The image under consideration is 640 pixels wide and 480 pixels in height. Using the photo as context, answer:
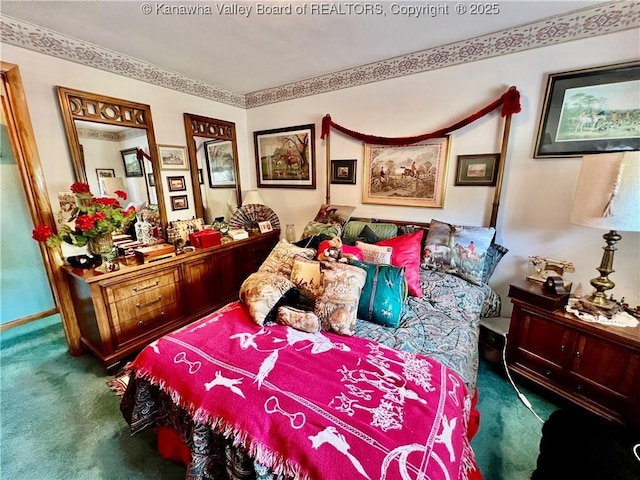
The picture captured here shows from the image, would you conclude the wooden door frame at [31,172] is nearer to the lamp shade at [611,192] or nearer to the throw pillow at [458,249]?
the throw pillow at [458,249]

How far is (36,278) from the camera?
111 inches

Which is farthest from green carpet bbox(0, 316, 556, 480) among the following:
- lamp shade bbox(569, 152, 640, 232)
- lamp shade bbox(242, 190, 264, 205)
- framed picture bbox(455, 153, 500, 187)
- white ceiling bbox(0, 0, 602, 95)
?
white ceiling bbox(0, 0, 602, 95)

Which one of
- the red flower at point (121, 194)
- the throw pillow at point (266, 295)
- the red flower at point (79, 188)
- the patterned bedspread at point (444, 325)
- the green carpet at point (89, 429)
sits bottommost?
the green carpet at point (89, 429)

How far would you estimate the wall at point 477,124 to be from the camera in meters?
1.84

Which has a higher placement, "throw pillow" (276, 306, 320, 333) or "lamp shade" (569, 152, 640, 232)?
"lamp shade" (569, 152, 640, 232)

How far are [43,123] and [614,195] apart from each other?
12.0 feet

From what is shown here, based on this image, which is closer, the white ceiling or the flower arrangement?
the white ceiling

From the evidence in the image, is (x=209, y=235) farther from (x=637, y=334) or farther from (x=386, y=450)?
(x=637, y=334)

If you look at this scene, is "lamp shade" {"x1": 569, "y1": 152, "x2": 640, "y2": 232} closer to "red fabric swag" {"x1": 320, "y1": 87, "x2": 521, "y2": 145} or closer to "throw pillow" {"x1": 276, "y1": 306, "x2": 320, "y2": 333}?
"red fabric swag" {"x1": 320, "y1": 87, "x2": 521, "y2": 145}

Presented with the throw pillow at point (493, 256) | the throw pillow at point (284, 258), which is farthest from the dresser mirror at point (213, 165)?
the throw pillow at point (493, 256)

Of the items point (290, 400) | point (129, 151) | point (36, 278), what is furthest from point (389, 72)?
point (36, 278)

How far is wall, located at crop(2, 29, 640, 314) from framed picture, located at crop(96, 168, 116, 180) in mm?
178

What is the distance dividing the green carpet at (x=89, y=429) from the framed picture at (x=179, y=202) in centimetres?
151

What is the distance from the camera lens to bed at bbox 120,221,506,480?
33.7 inches
